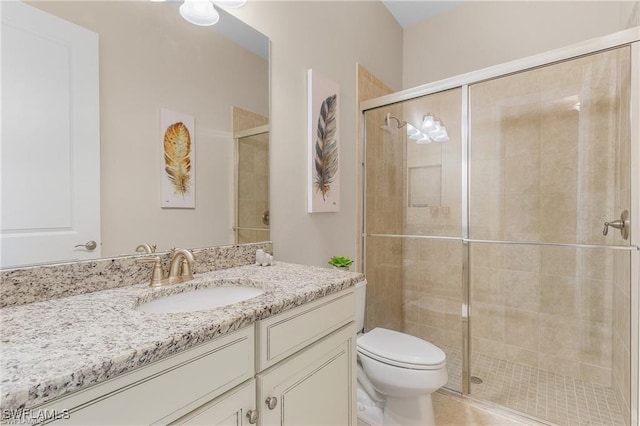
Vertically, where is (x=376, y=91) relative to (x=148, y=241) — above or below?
above

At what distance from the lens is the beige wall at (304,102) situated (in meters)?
1.55

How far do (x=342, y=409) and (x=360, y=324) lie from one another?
768 mm

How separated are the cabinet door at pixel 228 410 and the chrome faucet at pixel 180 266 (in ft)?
1.50

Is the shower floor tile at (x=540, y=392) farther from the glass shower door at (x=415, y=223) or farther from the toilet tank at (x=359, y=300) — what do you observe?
the toilet tank at (x=359, y=300)

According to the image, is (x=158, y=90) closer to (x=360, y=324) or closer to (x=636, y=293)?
(x=360, y=324)

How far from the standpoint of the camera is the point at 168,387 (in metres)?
0.61

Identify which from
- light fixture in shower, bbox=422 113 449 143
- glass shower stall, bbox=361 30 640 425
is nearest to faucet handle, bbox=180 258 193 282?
glass shower stall, bbox=361 30 640 425

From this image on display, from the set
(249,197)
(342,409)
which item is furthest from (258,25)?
(342,409)

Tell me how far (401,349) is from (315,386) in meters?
0.75

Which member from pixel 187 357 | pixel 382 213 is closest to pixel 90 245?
pixel 187 357

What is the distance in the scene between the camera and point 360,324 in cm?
188

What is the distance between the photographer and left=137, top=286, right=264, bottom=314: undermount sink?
0.94 m

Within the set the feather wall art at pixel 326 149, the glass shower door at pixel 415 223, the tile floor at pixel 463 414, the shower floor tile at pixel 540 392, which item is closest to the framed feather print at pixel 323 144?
the feather wall art at pixel 326 149

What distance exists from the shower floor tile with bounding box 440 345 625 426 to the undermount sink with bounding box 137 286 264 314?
165 cm
